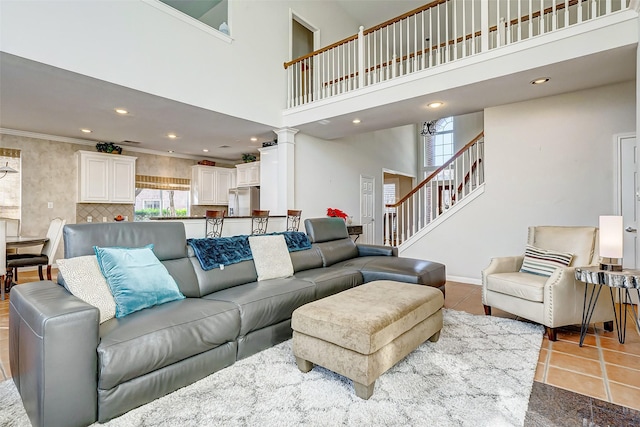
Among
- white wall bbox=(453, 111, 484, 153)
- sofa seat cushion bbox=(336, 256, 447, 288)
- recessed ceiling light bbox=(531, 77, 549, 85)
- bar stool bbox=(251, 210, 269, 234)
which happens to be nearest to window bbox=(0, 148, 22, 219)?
bar stool bbox=(251, 210, 269, 234)

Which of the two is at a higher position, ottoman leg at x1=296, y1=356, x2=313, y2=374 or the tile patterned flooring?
ottoman leg at x1=296, y1=356, x2=313, y2=374

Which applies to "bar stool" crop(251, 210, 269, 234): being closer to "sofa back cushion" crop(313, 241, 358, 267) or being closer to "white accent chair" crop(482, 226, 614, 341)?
"sofa back cushion" crop(313, 241, 358, 267)

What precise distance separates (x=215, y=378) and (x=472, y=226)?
4282mm

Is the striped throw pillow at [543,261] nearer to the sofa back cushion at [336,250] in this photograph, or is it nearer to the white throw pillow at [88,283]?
the sofa back cushion at [336,250]

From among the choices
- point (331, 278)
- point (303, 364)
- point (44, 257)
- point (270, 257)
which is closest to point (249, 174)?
point (44, 257)

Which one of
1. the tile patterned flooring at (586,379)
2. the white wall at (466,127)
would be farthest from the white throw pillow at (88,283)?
the white wall at (466,127)

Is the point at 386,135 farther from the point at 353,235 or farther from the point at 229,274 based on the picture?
the point at 229,274

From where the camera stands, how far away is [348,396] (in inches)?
72.3

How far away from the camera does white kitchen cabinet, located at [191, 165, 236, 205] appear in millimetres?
8188

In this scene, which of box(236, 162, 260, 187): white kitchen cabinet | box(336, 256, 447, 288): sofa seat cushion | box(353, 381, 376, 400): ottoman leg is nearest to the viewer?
box(353, 381, 376, 400): ottoman leg

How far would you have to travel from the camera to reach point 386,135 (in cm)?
851

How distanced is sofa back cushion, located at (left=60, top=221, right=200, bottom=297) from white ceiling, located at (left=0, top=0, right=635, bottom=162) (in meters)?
2.11

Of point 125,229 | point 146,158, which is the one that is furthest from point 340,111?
point 146,158

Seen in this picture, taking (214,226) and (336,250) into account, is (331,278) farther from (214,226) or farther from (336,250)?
(214,226)
